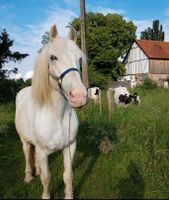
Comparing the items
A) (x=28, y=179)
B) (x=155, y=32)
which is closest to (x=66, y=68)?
(x=28, y=179)

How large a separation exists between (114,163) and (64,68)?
9.73 ft

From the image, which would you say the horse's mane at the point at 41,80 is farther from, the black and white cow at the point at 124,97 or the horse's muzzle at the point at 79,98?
the black and white cow at the point at 124,97

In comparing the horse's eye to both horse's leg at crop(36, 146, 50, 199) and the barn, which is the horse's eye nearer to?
horse's leg at crop(36, 146, 50, 199)

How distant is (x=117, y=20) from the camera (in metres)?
58.5

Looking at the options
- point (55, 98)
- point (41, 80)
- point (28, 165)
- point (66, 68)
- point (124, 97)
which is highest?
point (66, 68)

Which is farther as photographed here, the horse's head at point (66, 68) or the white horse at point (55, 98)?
the white horse at point (55, 98)

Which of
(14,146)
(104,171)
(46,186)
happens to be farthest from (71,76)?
(14,146)

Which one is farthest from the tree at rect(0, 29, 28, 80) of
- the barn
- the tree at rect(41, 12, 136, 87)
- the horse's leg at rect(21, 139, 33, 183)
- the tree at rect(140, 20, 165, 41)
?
the tree at rect(140, 20, 165, 41)

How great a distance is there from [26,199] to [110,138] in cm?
309

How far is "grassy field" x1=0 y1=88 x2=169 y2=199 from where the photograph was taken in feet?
16.9

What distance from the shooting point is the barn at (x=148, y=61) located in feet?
188

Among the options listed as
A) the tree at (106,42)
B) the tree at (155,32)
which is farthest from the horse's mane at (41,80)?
the tree at (155,32)

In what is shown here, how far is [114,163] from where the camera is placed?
6.30 meters

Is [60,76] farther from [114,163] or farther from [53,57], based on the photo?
[114,163]
